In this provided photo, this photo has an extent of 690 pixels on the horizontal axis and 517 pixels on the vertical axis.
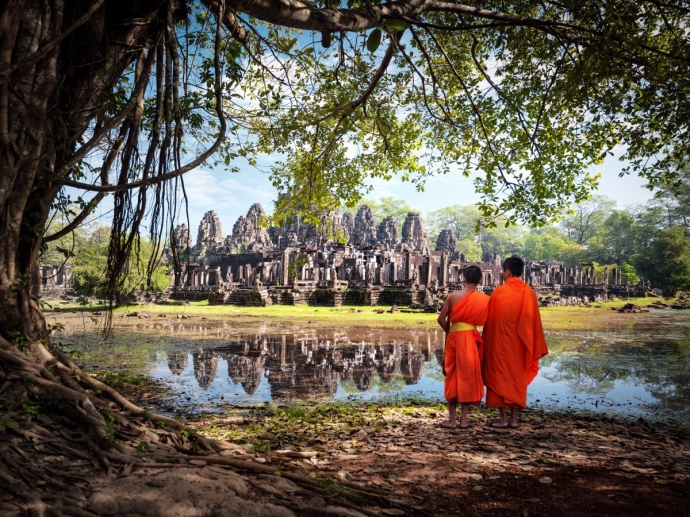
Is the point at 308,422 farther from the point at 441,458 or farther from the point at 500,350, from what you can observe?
the point at 500,350

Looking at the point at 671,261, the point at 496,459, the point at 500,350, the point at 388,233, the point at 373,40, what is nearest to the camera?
the point at 373,40

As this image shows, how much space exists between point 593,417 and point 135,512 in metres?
4.73

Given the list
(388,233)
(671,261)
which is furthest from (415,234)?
(671,261)

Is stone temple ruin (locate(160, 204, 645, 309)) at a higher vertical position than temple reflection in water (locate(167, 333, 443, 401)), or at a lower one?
higher

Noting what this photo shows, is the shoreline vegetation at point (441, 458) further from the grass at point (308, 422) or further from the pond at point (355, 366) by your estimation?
the pond at point (355, 366)

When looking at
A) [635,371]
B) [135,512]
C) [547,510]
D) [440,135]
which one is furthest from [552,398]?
[135,512]

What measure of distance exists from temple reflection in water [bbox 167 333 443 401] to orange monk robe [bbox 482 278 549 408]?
2.29 metres

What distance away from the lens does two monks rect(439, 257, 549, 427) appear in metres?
4.41

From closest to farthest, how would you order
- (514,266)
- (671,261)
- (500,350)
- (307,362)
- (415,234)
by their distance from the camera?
(500,350)
(514,266)
(307,362)
(671,261)
(415,234)

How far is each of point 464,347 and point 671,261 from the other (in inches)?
1502

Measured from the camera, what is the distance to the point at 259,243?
149 ft

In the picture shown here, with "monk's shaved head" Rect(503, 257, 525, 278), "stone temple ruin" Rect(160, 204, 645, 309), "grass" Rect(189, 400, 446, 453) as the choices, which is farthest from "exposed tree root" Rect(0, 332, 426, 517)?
"monk's shaved head" Rect(503, 257, 525, 278)

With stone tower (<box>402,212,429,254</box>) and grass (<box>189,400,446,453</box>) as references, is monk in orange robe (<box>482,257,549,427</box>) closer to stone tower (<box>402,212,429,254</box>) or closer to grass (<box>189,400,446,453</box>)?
grass (<box>189,400,446,453</box>)

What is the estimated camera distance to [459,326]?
4.55 m
